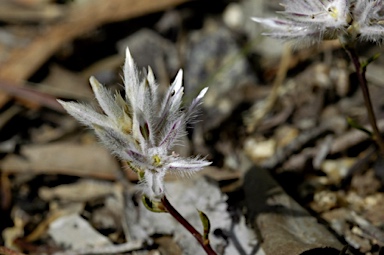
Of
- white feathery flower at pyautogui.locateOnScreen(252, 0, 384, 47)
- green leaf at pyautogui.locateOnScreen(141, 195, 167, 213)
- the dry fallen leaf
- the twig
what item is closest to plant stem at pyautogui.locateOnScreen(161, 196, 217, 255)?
green leaf at pyautogui.locateOnScreen(141, 195, 167, 213)

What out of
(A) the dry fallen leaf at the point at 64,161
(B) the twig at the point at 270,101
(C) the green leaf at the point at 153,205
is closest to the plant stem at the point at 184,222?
(C) the green leaf at the point at 153,205

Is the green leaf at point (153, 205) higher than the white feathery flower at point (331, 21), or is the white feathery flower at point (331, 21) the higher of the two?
the white feathery flower at point (331, 21)

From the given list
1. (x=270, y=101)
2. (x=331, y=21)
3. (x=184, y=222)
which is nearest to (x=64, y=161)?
(x=270, y=101)

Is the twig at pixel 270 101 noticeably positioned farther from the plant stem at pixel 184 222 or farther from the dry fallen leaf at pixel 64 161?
the plant stem at pixel 184 222

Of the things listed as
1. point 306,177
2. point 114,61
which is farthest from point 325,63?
point 114,61

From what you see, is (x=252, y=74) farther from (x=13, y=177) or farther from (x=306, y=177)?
(x=13, y=177)

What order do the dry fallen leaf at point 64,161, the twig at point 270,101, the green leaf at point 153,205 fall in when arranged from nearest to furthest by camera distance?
the green leaf at point 153,205 < the dry fallen leaf at point 64,161 < the twig at point 270,101
